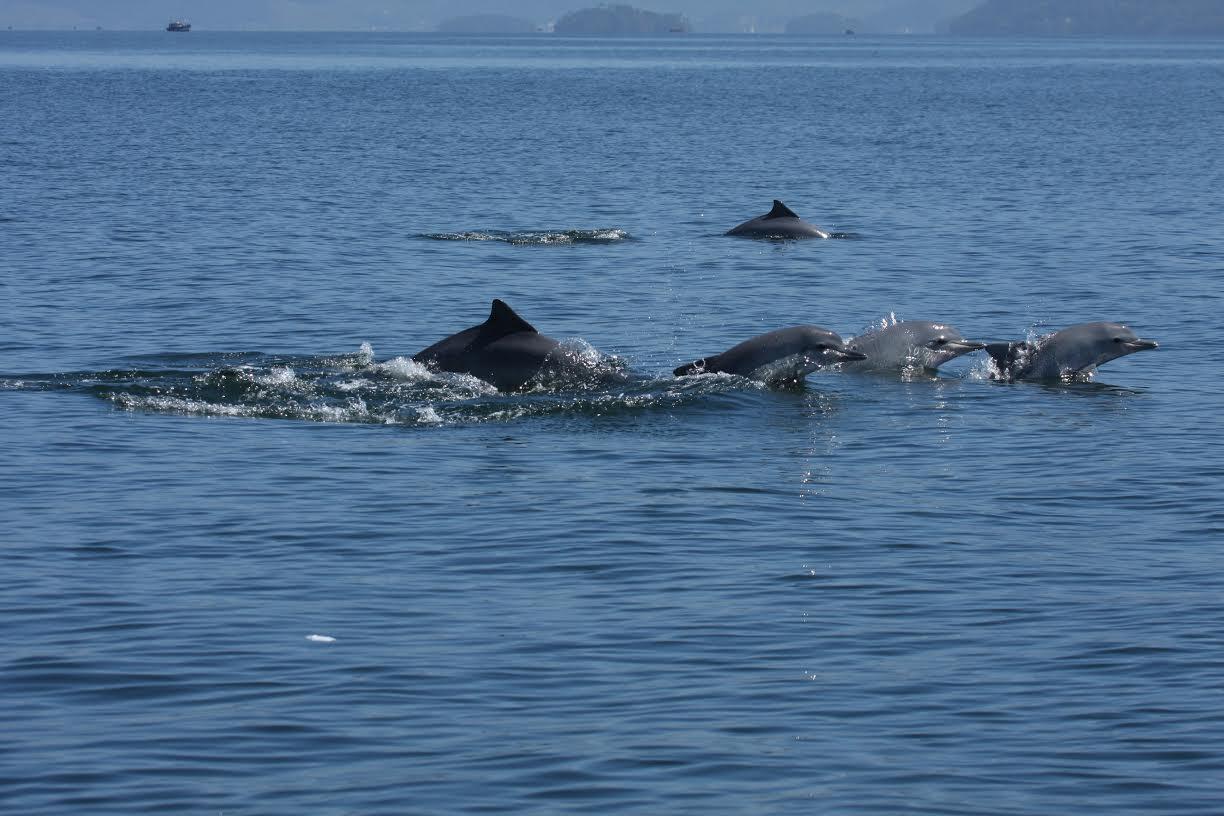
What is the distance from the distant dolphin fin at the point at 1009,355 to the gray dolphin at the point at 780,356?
220 cm

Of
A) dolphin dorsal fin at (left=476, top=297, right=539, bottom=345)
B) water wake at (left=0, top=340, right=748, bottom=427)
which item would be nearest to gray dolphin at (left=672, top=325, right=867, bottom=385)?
water wake at (left=0, top=340, right=748, bottom=427)

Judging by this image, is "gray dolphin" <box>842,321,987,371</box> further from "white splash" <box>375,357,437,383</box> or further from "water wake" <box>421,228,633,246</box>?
"water wake" <box>421,228,633,246</box>

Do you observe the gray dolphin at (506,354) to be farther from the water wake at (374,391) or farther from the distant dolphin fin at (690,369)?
the distant dolphin fin at (690,369)

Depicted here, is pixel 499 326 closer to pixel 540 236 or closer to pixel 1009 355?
pixel 1009 355

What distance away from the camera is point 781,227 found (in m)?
40.8

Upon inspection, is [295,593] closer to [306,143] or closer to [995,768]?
[995,768]

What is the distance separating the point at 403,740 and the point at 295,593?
129 inches

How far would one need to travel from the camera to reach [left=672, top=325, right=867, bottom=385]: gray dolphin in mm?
23125

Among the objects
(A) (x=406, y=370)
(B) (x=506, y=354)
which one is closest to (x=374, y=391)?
(A) (x=406, y=370)

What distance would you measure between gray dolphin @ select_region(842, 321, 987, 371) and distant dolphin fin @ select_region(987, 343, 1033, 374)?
21.0 inches

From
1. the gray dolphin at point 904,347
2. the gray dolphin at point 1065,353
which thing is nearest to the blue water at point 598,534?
the gray dolphin at point 1065,353

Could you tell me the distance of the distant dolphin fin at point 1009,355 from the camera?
961 inches

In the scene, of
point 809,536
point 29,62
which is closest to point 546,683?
point 809,536

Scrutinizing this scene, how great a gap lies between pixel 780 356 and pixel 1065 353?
4.15m
